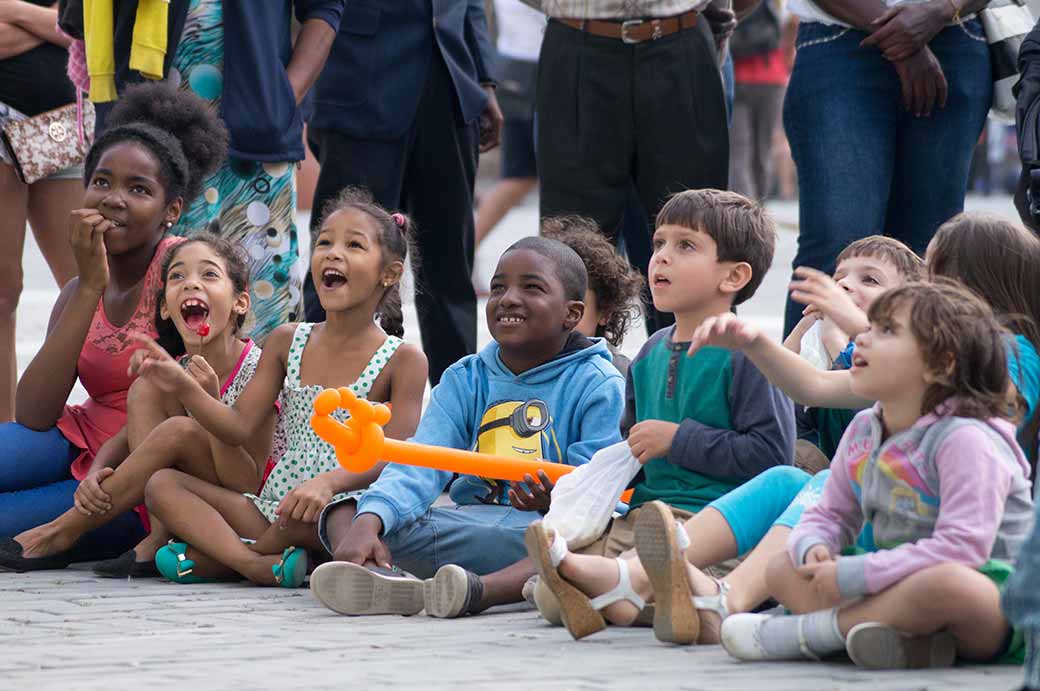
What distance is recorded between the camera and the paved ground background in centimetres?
321

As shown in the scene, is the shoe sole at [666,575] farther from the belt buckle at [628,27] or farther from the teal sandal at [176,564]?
the belt buckle at [628,27]

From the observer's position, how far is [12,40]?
606 cm

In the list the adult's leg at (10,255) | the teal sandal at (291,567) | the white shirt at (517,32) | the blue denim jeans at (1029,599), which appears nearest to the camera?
the blue denim jeans at (1029,599)

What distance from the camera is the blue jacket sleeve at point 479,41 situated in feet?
21.0

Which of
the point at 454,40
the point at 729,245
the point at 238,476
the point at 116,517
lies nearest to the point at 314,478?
the point at 238,476

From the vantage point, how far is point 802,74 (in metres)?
5.38

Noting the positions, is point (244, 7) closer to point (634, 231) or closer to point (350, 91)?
point (350, 91)

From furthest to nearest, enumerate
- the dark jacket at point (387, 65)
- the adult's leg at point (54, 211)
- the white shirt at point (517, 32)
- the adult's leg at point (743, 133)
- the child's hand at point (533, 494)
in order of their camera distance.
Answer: the adult's leg at point (743, 133), the white shirt at point (517, 32), the adult's leg at point (54, 211), the dark jacket at point (387, 65), the child's hand at point (533, 494)

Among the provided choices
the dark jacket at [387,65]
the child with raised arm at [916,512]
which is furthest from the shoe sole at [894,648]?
the dark jacket at [387,65]

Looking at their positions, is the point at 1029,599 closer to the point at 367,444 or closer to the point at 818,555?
the point at 818,555

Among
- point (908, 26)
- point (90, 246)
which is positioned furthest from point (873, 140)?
point (90, 246)

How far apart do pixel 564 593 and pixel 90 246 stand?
6.66 feet

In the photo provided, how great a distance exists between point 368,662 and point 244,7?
8.89ft

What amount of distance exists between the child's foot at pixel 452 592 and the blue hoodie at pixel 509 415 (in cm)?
33
